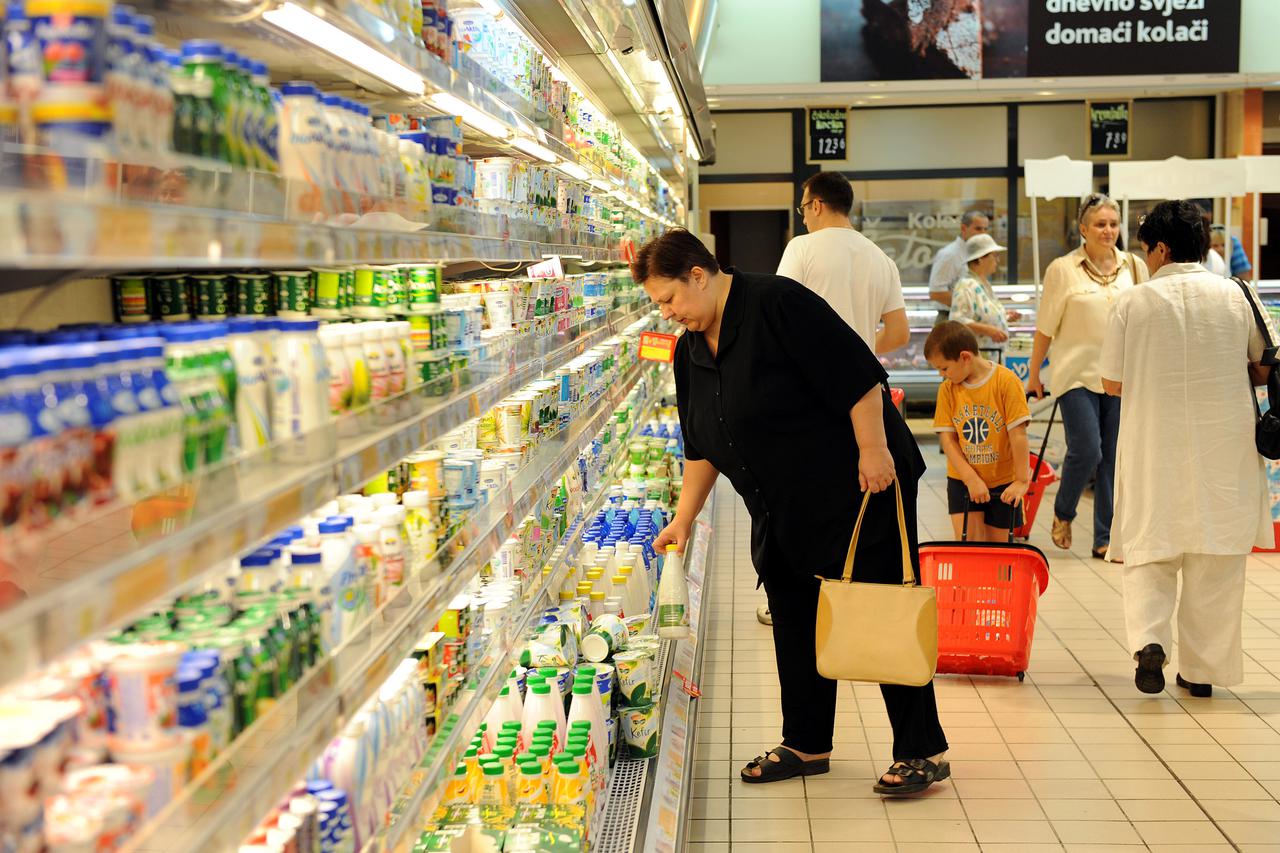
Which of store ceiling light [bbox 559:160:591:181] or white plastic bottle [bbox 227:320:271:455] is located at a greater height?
store ceiling light [bbox 559:160:591:181]

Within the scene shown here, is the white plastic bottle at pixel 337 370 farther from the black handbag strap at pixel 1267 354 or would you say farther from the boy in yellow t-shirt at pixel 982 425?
the boy in yellow t-shirt at pixel 982 425

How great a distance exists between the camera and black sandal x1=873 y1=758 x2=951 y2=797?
12.1ft

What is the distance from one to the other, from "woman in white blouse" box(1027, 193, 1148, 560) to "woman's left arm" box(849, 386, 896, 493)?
11.2 feet

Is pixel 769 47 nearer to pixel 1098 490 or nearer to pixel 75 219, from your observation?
pixel 1098 490

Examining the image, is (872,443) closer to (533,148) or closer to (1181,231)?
(533,148)

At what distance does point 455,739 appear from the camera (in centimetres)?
227

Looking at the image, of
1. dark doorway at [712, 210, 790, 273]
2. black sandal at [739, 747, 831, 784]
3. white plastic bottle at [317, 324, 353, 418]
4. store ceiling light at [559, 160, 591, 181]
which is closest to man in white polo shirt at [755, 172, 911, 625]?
store ceiling light at [559, 160, 591, 181]

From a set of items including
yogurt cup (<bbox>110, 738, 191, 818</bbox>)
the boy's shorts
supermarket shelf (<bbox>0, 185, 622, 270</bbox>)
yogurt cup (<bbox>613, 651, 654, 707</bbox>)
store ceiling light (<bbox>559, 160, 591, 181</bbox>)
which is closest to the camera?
supermarket shelf (<bbox>0, 185, 622, 270</bbox>)

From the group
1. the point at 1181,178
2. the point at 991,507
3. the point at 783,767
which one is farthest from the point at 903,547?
the point at 1181,178

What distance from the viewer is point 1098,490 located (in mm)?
6609

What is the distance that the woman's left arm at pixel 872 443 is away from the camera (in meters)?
3.35

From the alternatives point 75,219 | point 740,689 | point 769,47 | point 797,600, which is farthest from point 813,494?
point 769,47

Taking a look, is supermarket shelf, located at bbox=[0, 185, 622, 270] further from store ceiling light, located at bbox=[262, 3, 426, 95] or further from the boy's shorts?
the boy's shorts

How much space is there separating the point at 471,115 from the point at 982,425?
118 inches
